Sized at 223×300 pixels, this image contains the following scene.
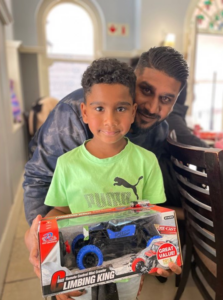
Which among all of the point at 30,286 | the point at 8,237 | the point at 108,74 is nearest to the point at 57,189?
the point at 108,74

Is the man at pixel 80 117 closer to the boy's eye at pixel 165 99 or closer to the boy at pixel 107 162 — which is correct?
the boy's eye at pixel 165 99

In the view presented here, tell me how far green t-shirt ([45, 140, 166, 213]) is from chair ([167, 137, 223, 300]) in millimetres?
154

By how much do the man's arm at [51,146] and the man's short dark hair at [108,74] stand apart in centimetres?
22

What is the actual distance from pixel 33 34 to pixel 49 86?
2.86 ft

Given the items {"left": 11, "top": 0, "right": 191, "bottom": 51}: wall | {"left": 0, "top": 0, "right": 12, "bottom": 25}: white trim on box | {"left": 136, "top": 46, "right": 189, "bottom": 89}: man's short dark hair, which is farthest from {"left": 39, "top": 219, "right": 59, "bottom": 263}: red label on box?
{"left": 11, "top": 0, "right": 191, "bottom": 51}: wall

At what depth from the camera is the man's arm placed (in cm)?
91

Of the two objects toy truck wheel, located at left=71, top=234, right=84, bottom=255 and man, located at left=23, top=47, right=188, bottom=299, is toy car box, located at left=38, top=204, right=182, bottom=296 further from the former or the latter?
man, located at left=23, top=47, right=188, bottom=299

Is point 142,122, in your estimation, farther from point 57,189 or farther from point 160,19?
point 160,19

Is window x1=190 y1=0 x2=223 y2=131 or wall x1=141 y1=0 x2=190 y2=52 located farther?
window x1=190 y1=0 x2=223 y2=131

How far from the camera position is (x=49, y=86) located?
422cm

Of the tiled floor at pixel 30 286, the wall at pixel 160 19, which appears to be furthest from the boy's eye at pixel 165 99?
the wall at pixel 160 19

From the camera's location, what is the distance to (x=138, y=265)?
1.90 ft

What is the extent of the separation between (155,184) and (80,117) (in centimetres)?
38

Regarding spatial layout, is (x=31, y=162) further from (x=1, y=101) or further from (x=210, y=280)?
(x=1, y=101)
